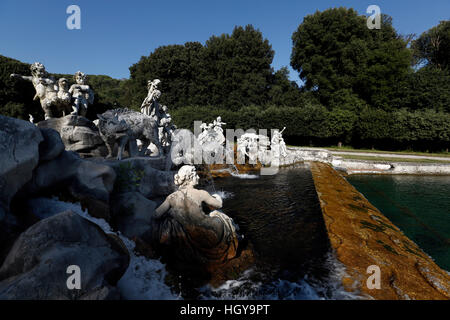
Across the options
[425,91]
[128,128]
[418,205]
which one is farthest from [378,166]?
[425,91]

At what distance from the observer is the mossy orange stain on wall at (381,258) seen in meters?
2.63

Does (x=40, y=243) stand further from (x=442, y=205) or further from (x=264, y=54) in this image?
(x=264, y=54)

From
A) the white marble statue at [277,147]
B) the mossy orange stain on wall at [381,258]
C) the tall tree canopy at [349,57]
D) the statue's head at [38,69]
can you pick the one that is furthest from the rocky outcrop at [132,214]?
the tall tree canopy at [349,57]

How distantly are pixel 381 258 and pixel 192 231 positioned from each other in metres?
2.76

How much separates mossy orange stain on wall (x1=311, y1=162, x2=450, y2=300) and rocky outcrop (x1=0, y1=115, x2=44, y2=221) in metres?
4.23

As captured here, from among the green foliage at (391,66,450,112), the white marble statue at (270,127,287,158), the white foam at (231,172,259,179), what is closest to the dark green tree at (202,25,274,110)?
the green foliage at (391,66,450,112)

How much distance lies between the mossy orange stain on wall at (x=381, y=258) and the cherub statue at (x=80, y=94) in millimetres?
8854

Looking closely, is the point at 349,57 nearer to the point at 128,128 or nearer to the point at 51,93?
the point at 128,128

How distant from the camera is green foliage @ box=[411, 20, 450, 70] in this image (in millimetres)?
32031

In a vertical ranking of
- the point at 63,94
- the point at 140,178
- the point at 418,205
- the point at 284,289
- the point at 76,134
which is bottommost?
the point at 418,205

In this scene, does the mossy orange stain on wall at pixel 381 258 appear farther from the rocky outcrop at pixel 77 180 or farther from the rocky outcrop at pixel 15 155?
the rocky outcrop at pixel 15 155

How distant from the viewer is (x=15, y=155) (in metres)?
2.86

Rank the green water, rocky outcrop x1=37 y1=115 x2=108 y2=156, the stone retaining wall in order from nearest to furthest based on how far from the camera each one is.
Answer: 1. the green water
2. rocky outcrop x1=37 y1=115 x2=108 y2=156
3. the stone retaining wall

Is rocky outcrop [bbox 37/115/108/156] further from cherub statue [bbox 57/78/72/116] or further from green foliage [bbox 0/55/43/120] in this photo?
green foliage [bbox 0/55/43/120]
